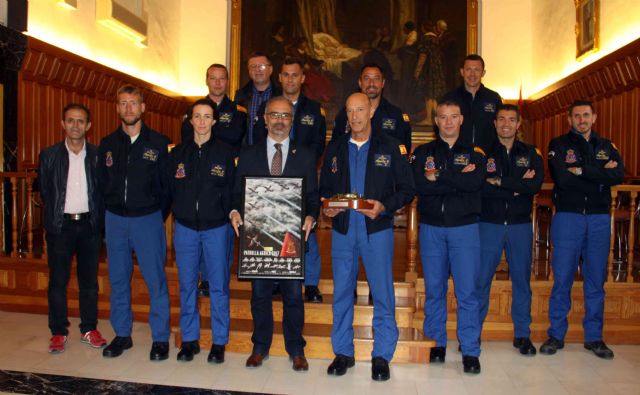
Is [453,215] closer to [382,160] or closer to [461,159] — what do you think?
[461,159]

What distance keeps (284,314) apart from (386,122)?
5.39 feet

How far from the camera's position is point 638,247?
278 inches

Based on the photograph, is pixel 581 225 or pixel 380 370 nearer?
pixel 380 370

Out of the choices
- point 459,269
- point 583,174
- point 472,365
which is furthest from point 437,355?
point 583,174

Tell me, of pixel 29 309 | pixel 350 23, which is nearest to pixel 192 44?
pixel 350 23

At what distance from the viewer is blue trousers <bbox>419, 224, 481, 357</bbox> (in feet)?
12.4

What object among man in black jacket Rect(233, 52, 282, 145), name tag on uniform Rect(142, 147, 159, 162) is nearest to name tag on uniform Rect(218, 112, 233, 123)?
man in black jacket Rect(233, 52, 282, 145)

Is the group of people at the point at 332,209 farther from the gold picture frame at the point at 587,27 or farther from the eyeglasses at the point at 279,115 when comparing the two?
the gold picture frame at the point at 587,27

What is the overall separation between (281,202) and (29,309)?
3.35 metres

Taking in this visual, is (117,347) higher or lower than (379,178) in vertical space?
lower

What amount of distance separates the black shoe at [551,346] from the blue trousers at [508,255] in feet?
1.12

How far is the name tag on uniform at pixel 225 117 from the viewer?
449cm

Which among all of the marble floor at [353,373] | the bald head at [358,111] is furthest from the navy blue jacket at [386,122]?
the marble floor at [353,373]

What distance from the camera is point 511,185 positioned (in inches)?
160
